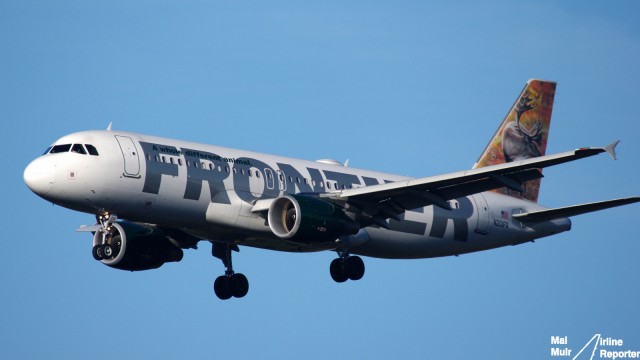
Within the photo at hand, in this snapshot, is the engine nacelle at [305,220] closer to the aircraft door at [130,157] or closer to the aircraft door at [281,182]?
the aircraft door at [281,182]

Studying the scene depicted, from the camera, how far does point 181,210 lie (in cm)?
4753

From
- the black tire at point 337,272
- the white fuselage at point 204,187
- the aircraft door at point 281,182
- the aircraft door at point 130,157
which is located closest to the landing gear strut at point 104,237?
the white fuselage at point 204,187

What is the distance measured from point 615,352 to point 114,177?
19455 mm

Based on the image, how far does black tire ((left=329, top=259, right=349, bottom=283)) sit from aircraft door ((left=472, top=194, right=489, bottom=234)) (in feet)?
23.5

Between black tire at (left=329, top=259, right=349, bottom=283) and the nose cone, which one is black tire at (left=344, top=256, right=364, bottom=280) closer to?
black tire at (left=329, top=259, right=349, bottom=283)

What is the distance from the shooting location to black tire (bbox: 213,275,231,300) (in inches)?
2147

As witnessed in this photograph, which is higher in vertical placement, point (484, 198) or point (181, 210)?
point (484, 198)

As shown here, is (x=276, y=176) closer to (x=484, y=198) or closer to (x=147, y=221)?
(x=147, y=221)

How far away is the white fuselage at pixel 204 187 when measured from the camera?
46219mm

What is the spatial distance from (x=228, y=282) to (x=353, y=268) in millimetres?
5589

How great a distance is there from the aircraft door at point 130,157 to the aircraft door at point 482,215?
55.1 ft

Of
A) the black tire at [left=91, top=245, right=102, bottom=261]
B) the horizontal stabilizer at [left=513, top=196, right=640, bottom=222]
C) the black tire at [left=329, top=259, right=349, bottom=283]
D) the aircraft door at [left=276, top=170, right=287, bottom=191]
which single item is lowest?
the black tire at [left=91, top=245, right=102, bottom=261]

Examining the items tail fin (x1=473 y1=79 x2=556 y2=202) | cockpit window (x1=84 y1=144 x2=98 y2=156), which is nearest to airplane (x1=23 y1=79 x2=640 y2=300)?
cockpit window (x1=84 y1=144 x2=98 y2=156)

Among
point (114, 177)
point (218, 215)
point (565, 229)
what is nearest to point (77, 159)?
point (114, 177)
